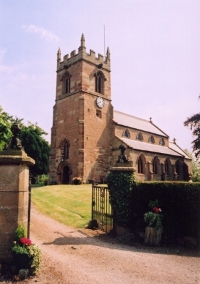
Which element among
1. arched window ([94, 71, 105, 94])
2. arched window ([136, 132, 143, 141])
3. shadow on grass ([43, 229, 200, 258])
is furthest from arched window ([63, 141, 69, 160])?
shadow on grass ([43, 229, 200, 258])

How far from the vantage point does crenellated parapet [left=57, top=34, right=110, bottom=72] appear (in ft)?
101

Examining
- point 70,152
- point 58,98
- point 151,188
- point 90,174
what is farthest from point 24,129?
point 151,188

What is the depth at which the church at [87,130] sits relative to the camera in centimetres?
2878

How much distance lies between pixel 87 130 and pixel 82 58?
9615 mm

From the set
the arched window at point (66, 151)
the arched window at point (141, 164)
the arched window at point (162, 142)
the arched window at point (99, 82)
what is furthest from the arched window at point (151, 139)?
the arched window at point (66, 151)

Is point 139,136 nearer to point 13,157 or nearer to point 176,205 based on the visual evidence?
point 176,205

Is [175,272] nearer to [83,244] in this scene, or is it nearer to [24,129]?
[83,244]

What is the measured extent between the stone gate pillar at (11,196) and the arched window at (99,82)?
88.7ft

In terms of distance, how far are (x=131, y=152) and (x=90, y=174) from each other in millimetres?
6031

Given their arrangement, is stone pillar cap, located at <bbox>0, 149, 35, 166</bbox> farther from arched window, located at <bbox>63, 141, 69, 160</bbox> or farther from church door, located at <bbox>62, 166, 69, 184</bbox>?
church door, located at <bbox>62, 166, 69, 184</bbox>

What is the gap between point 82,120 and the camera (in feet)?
94.5

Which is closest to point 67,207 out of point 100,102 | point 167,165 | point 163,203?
point 163,203

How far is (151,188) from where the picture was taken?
33.0 ft

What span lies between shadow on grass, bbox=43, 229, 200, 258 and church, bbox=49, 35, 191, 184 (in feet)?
57.8
